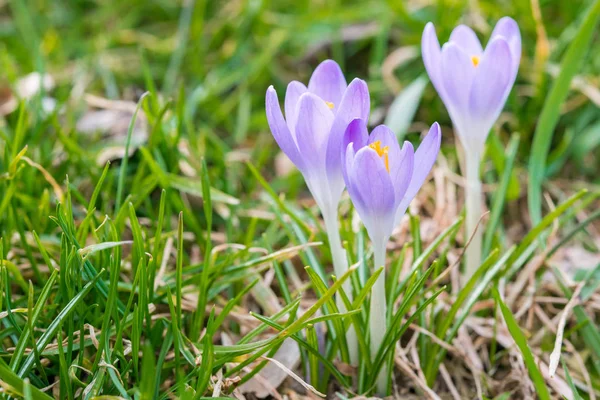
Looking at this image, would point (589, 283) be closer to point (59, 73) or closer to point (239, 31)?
point (239, 31)

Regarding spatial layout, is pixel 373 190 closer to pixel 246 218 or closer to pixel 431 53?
pixel 431 53

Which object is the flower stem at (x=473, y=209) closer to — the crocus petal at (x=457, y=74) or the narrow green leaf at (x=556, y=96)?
the crocus petal at (x=457, y=74)

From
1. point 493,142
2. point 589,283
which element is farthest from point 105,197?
point 589,283

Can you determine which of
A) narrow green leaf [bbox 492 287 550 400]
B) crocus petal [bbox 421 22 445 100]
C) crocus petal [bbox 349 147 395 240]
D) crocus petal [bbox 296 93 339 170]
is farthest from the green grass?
crocus petal [bbox 421 22 445 100]

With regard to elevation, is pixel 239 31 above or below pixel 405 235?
above

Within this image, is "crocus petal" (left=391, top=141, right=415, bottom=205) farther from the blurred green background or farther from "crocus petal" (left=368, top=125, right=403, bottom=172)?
the blurred green background

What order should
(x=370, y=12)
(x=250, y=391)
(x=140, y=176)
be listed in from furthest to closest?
1. (x=370, y=12)
2. (x=140, y=176)
3. (x=250, y=391)

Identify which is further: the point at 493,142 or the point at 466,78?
the point at 493,142
